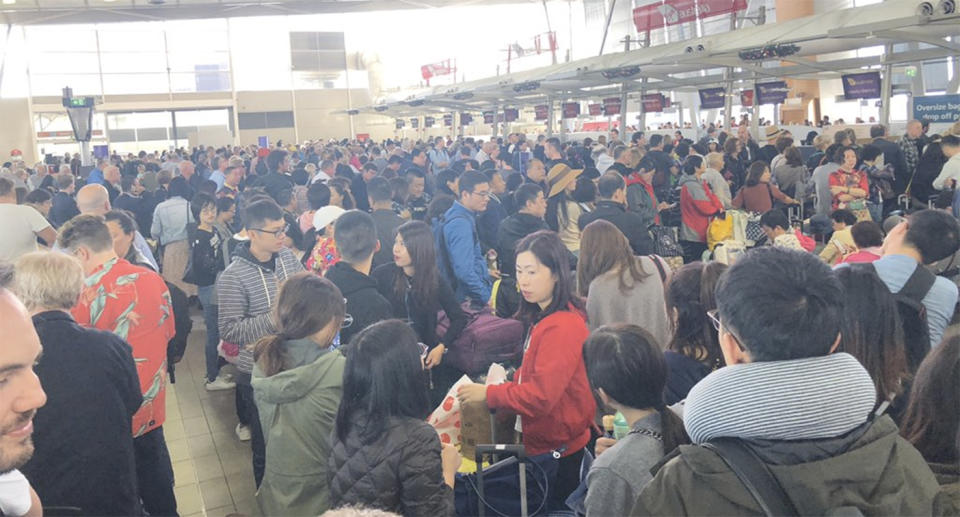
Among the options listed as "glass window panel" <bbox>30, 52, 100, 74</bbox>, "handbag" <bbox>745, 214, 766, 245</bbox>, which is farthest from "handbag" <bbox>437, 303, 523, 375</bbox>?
"glass window panel" <bbox>30, 52, 100, 74</bbox>

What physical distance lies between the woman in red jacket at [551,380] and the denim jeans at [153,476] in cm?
164

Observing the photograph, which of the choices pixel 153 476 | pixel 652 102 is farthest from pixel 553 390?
pixel 652 102

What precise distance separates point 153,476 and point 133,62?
37050 mm

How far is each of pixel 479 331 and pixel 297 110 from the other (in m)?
37.8

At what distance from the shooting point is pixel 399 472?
8.30ft

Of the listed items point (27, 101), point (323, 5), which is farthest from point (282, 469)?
point (27, 101)

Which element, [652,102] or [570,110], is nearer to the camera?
[652,102]

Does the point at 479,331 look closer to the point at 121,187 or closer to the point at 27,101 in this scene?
the point at 121,187

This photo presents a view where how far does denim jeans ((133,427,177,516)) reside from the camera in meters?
3.75

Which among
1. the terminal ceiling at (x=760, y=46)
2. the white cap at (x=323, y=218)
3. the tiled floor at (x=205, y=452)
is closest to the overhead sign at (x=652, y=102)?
the terminal ceiling at (x=760, y=46)

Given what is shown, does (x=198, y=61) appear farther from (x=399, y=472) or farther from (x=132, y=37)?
(x=399, y=472)

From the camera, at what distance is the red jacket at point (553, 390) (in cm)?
313

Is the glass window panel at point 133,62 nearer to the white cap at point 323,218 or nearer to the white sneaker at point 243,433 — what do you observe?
the white cap at point 323,218

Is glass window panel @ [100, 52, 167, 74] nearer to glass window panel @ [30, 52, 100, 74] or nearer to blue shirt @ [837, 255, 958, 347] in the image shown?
glass window panel @ [30, 52, 100, 74]
